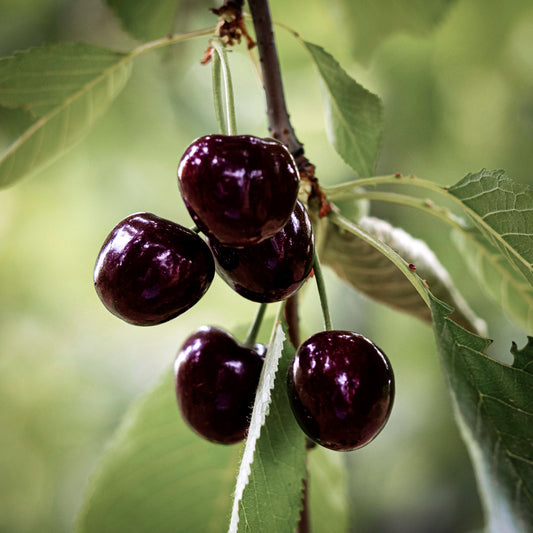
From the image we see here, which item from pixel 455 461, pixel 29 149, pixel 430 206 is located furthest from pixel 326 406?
pixel 455 461

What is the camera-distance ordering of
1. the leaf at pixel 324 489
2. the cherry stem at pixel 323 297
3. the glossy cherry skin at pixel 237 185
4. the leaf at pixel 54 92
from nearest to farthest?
the glossy cherry skin at pixel 237 185 < the cherry stem at pixel 323 297 < the leaf at pixel 54 92 < the leaf at pixel 324 489

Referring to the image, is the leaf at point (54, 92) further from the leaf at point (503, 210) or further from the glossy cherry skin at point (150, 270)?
the leaf at point (503, 210)

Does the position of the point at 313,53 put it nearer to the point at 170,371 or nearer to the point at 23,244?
the point at 170,371

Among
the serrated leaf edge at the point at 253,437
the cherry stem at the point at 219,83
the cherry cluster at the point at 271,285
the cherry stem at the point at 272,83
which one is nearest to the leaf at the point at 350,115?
the cherry stem at the point at 272,83

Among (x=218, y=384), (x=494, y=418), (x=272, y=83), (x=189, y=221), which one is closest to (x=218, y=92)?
(x=272, y=83)

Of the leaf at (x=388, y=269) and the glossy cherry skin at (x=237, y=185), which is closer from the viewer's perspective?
the glossy cherry skin at (x=237, y=185)

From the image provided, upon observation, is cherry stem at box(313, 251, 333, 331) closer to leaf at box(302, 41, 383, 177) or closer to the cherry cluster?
the cherry cluster

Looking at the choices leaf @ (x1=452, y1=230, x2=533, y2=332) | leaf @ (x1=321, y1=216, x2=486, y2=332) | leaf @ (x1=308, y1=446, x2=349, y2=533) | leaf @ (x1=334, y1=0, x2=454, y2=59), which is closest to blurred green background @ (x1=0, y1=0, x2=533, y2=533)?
leaf @ (x1=334, y1=0, x2=454, y2=59)
